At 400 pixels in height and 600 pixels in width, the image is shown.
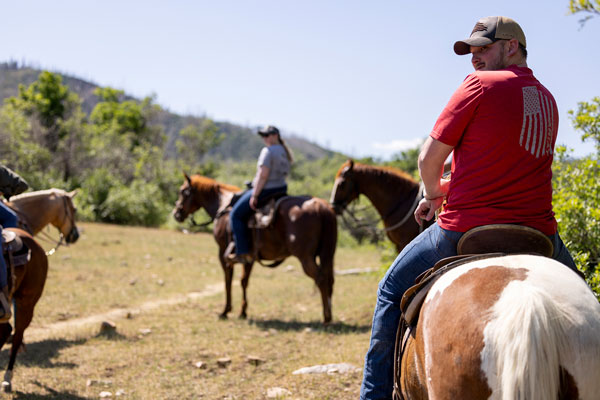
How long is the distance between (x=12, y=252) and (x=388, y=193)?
15.2 feet

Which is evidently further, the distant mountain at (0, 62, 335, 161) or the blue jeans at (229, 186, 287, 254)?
the distant mountain at (0, 62, 335, 161)

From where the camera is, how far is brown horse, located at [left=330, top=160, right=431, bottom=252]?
7.04 m

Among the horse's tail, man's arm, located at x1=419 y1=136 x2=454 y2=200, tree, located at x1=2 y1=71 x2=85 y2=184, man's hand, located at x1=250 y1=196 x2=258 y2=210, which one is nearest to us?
the horse's tail

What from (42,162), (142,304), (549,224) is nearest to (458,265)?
(549,224)

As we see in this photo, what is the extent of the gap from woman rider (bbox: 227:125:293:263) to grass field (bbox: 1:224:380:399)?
1.27 m

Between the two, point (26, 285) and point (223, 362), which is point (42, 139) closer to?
point (26, 285)

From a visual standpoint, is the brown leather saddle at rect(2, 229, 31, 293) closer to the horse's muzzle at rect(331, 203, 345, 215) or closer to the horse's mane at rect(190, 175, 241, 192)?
the horse's muzzle at rect(331, 203, 345, 215)

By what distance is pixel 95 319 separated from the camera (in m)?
8.62

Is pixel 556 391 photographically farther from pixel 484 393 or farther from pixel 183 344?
pixel 183 344

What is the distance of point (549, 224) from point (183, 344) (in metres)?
5.59

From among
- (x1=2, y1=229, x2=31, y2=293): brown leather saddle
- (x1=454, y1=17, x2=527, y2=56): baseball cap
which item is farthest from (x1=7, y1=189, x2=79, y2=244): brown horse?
(x1=454, y1=17, x2=527, y2=56): baseball cap

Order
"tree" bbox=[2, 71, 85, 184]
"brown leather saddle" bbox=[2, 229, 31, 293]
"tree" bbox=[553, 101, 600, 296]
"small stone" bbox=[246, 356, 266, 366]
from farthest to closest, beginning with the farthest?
"tree" bbox=[2, 71, 85, 184]
"small stone" bbox=[246, 356, 266, 366]
"brown leather saddle" bbox=[2, 229, 31, 293]
"tree" bbox=[553, 101, 600, 296]

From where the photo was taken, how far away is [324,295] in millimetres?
7996

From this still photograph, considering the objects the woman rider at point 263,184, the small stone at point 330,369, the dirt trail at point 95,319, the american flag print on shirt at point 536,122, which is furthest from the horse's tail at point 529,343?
the dirt trail at point 95,319
